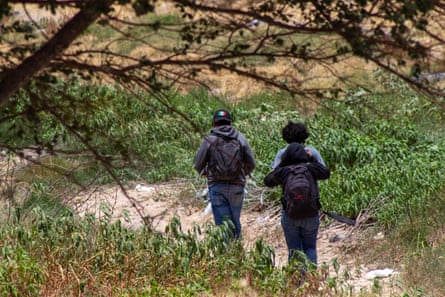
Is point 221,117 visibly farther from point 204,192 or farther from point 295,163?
point 204,192

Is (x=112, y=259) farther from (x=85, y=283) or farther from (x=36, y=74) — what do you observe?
(x=36, y=74)

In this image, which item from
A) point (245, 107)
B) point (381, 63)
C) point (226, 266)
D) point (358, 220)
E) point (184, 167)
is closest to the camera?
point (381, 63)

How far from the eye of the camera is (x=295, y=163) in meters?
7.20

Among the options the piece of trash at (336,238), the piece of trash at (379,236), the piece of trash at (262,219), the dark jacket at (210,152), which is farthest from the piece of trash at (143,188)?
the dark jacket at (210,152)

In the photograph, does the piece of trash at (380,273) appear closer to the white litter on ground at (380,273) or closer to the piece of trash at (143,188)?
the white litter on ground at (380,273)

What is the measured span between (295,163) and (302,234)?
1.97 feet

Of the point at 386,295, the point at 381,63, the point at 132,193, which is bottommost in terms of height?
the point at 132,193

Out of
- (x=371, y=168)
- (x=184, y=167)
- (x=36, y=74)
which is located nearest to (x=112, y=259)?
(x=36, y=74)

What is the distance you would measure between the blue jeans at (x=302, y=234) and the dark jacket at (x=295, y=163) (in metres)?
0.11

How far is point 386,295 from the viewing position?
7.48 m

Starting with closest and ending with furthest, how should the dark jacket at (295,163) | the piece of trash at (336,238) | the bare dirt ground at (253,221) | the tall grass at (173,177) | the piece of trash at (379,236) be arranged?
the tall grass at (173,177), the dark jacket at (295,163), the bare dirt ground at (253,221), the piece of trash at (379,236), the piece of trash at (336,238)

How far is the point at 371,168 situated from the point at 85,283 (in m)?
5.31

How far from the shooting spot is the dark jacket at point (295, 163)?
7.11 metres

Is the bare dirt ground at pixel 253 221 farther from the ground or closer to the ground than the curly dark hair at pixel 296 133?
closer to the ground
